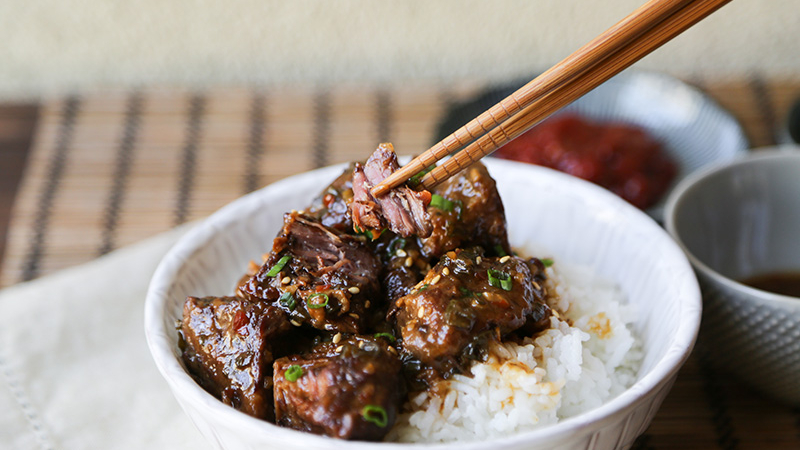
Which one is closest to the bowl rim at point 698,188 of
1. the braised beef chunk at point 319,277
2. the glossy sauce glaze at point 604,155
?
the glossy sauce glaze at point 604,155

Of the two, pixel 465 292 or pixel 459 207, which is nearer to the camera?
pixel 465 292

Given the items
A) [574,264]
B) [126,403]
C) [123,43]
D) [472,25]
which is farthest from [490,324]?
[123,43]

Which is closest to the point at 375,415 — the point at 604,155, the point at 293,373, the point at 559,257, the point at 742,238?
the point at 293,373

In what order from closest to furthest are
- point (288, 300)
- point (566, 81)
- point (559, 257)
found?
point (566, 81), point (288, 300), point (559, 257)

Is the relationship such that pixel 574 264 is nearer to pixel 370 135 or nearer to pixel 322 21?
pixel 370 135

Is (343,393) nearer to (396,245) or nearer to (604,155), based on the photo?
(396,245)

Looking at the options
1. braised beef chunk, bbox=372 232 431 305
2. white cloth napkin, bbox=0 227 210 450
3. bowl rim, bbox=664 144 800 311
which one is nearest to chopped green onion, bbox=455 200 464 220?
braised beef chunk, bbox=372 232 431 305
